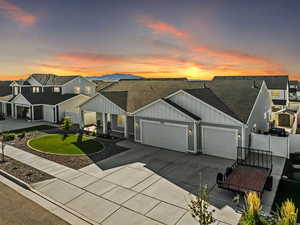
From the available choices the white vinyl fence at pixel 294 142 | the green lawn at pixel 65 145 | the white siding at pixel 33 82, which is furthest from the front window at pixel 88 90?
the white vinyl fence at pixel 294 142

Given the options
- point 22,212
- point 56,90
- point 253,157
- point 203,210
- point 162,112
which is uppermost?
point 56,90

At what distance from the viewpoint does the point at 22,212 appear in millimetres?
8977

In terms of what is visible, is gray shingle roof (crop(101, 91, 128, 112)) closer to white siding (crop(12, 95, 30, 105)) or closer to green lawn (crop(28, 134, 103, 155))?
green lawn (crop(28, 134, 103, 155))

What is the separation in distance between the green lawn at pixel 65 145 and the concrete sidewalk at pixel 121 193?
239cm

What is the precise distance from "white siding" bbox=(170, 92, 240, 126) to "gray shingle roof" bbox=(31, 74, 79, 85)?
965 inches

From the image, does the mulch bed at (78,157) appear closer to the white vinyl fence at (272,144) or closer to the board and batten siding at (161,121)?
the board and batten siding at (161,121)

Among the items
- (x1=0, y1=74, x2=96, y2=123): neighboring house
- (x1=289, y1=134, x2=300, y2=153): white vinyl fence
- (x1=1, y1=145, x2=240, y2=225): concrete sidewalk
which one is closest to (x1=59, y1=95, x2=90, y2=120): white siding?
(x1=0, y1=74, x2=96, y2=123): neighboring house

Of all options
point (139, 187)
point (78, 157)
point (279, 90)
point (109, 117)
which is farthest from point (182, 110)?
point (279, 90)

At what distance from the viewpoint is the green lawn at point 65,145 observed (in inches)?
679

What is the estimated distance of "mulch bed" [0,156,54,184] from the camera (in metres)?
12.1

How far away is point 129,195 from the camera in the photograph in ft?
33.7

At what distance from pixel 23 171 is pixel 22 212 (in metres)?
4.83

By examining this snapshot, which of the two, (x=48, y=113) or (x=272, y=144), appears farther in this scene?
(x=48, y=113)

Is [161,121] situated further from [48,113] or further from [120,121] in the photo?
[48,113]
